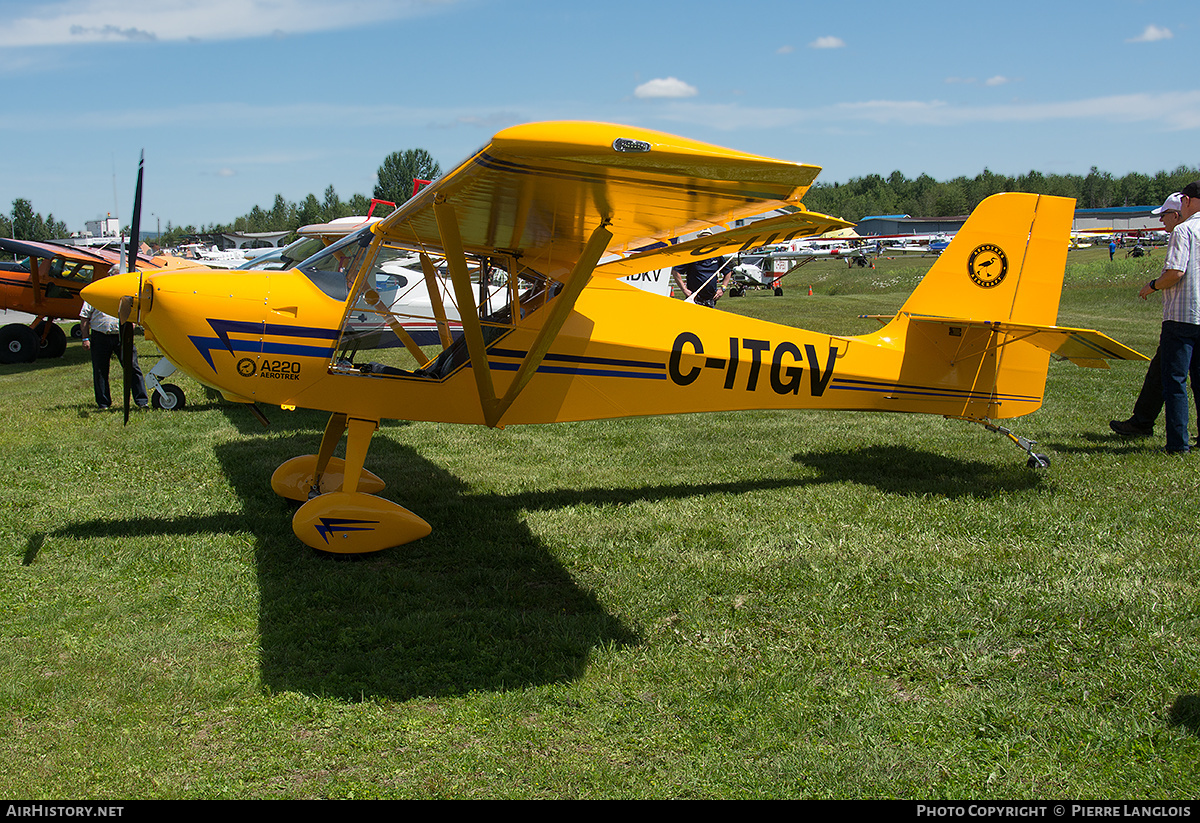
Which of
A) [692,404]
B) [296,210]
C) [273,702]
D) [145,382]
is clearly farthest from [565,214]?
[296,210]

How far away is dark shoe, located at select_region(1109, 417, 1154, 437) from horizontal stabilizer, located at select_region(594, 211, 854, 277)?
4.20m

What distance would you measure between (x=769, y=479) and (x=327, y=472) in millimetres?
3532

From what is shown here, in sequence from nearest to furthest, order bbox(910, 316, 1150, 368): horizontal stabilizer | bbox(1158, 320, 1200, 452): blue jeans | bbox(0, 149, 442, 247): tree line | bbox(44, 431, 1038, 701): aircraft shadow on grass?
bbox(44, 431, 1038, 701): aircraft shadow on grass, bbox(910, 316, 1150, 368): horizontal stabilizer, bbox(1158, 320, 1200, 452): blue jeans, bbox(0, 149, 442, 247): tree line

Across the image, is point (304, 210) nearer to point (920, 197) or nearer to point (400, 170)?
point (400, 170)

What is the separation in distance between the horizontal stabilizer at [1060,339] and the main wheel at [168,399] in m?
8.37

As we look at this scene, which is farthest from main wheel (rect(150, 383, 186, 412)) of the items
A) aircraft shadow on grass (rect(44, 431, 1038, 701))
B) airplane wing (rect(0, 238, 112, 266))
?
airplane wing (rect(0, 238, 112, 266))

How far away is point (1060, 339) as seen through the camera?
19.2 ft

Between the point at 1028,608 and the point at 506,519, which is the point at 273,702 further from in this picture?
the point at 1028,608

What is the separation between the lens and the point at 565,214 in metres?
4.56

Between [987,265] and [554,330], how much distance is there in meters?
3.83

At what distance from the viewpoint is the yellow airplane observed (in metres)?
4.55

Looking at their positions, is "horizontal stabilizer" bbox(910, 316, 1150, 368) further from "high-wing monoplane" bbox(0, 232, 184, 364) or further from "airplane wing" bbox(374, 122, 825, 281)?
"high-wing monoplane" bbox(0, 232, 184, 364)

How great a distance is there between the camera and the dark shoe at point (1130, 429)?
749 centimetres

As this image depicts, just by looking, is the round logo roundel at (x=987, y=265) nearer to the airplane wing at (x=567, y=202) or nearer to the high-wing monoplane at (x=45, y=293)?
the airplane wing at (x=567, y=202)
